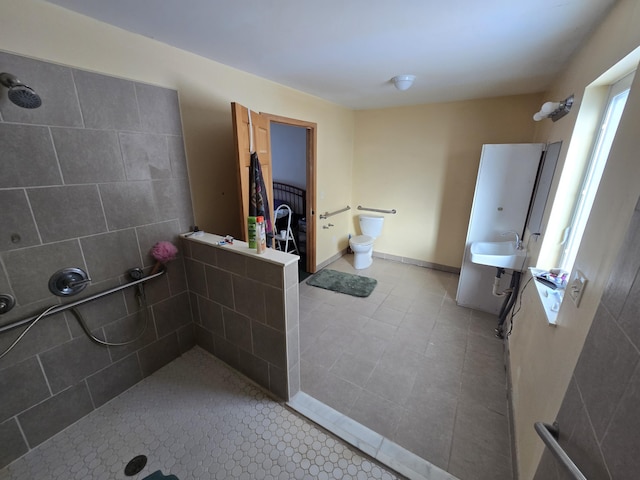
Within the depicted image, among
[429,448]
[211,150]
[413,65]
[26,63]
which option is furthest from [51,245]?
[413,65]

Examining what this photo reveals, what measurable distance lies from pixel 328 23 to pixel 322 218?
232 cm

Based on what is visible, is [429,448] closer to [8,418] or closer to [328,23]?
[8,418]

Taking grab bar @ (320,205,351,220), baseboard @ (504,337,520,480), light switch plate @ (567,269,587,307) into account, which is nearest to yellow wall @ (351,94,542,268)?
grab bar @ (320,205,351,220)

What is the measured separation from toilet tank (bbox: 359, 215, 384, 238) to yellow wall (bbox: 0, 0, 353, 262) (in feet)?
3.65

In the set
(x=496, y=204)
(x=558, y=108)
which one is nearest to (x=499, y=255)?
(x=496, y=204)

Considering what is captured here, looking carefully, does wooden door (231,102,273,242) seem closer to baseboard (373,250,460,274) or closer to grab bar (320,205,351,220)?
grab bar (320,205,351,220)

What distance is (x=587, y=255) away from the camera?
103 centimetres

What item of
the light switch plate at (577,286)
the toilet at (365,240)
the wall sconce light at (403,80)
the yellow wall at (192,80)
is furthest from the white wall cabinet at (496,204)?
the yellow wall at (192,80)

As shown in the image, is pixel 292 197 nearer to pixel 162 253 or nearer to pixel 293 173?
pixel 293 173

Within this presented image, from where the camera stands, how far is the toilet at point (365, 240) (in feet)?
12.2

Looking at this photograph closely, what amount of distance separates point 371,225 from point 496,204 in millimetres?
1689

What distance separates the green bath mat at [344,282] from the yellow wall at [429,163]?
36.7 inches

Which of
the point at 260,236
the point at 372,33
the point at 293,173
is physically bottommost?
the point at 260,236

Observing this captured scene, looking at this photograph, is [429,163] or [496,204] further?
[429,163]
